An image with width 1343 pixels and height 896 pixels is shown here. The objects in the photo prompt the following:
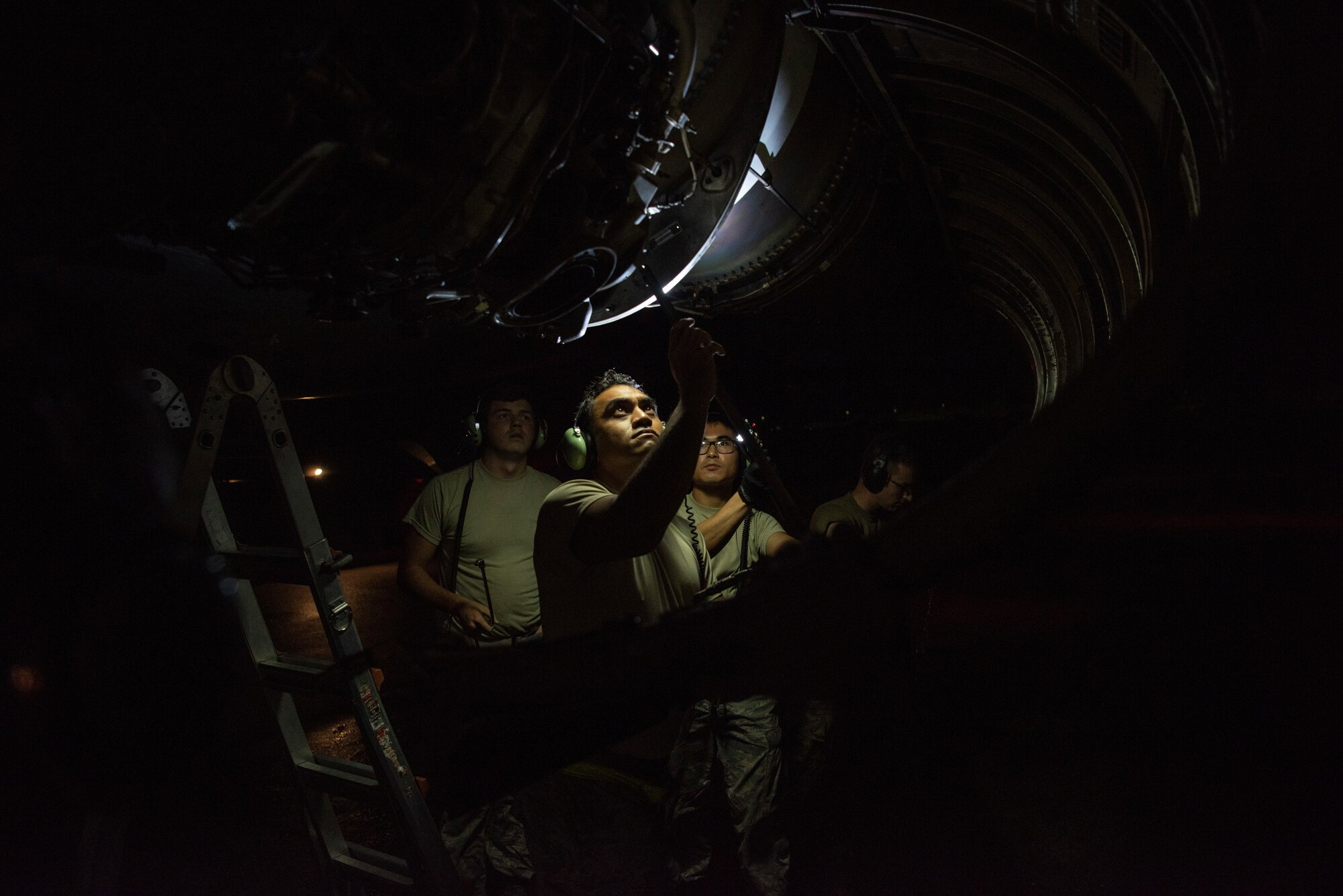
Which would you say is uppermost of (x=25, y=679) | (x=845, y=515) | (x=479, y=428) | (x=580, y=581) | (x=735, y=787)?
(x=479, y=428)

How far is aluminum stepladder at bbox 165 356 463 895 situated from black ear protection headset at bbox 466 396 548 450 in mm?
1216

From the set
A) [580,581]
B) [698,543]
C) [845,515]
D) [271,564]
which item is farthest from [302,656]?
[845,515]

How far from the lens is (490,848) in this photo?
194cm

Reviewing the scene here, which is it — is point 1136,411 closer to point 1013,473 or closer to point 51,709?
point 1013,473

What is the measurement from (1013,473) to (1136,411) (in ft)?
0.40

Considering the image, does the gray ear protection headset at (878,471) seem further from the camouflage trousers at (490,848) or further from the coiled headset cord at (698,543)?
the camouflage trousers at (490,848)

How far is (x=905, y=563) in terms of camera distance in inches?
26.3

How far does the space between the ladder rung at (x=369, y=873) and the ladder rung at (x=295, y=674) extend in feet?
1.86

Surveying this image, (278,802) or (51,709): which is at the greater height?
(51,709)

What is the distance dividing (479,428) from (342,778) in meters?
1.61

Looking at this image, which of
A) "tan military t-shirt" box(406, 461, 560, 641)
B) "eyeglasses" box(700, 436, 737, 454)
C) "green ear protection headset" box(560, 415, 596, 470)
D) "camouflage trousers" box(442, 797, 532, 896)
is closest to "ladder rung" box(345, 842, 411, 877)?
"camouflage trousers" box(442, 797, 532, 896)

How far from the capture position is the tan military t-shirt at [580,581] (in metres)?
1.68

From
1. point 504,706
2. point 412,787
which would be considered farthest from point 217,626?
point 504,706

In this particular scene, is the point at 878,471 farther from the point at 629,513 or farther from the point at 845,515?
the point at 629,513
